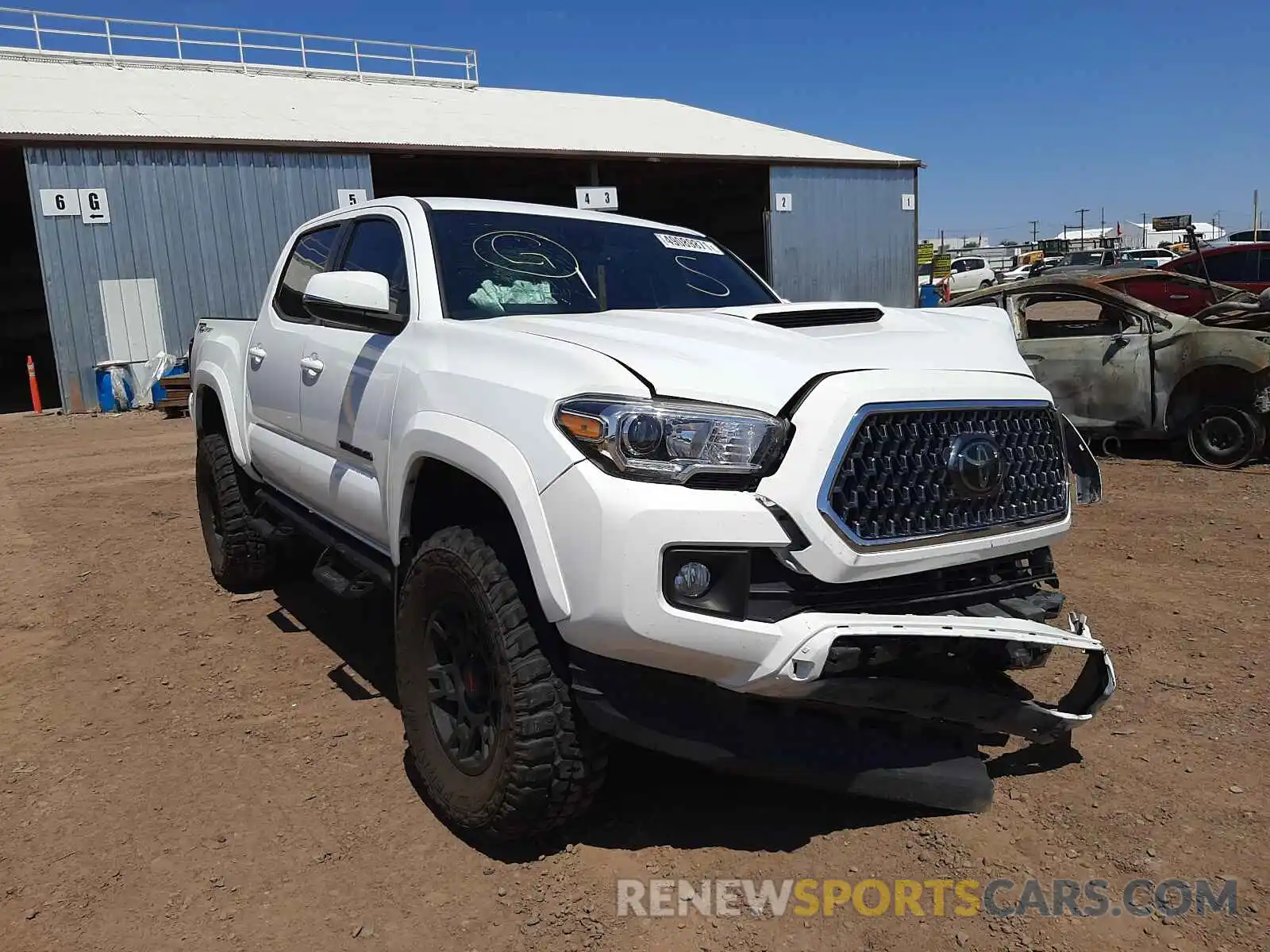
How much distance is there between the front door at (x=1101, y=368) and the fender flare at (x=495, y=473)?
6.17 m

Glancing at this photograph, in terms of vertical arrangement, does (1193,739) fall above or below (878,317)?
below

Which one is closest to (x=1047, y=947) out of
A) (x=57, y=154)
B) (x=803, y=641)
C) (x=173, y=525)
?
(x=803, y=641)

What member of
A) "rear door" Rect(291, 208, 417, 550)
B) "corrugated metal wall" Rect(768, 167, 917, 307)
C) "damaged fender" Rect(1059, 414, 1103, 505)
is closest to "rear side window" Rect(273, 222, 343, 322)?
"rear door" Rect(291, 208, 417, 550)

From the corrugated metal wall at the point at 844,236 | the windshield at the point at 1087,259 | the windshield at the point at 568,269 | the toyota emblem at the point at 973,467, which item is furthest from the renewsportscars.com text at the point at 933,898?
the windshield at the point at 1087,259

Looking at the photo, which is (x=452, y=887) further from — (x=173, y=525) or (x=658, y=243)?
(x=173, y=525)

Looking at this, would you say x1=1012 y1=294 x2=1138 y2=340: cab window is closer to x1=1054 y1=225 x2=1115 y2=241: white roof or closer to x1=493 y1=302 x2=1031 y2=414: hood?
x1=493 y1=302 x2=1031 y2=414: hood

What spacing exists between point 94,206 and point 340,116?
5702 millimetres

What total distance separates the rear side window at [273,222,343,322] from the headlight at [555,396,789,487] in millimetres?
2459

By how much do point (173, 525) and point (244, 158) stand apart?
11.0m

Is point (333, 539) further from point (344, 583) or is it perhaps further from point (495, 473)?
point (495, 473)

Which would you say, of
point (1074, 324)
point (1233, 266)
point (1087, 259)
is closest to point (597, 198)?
point (1233, 266)

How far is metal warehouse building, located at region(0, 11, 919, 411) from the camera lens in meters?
15.5

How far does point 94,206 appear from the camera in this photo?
→ 15352 millimetres

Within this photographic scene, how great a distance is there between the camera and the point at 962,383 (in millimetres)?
2762
